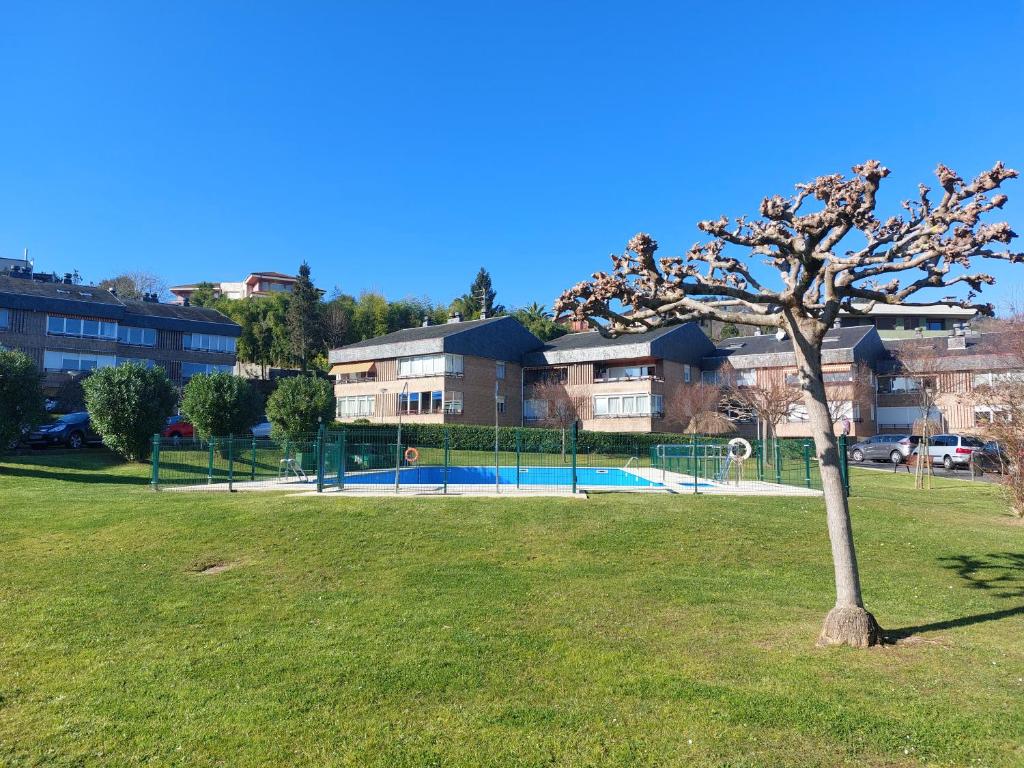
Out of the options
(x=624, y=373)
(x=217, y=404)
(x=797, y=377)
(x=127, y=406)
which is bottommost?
(x=127, y=406)

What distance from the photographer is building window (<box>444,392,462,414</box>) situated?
4796cm

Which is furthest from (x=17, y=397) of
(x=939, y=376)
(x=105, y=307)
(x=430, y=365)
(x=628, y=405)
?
(x=939, y=376)

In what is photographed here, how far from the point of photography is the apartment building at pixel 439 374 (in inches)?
1898

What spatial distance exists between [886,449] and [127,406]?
35518 mm

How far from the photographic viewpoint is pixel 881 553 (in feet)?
37.4

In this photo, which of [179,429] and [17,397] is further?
[179,429]

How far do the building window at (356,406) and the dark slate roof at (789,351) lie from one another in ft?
82.3

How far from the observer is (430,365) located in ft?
160

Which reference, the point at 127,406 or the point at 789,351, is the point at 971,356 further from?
the point at 127,406

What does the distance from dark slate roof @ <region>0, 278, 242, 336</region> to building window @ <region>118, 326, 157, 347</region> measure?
36 centimetres

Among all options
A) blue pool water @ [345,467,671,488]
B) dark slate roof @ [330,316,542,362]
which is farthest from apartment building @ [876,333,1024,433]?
dark slate roof @ [330,316,542,362]

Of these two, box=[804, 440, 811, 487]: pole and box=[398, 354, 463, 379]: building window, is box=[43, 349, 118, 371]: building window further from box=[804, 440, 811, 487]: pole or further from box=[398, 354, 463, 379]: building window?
box=[804, 440, 811, 487]: pole

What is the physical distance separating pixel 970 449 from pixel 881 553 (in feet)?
85.0

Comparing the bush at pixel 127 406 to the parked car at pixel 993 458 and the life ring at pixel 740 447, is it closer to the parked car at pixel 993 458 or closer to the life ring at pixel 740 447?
the life ring at pixel 740 447
